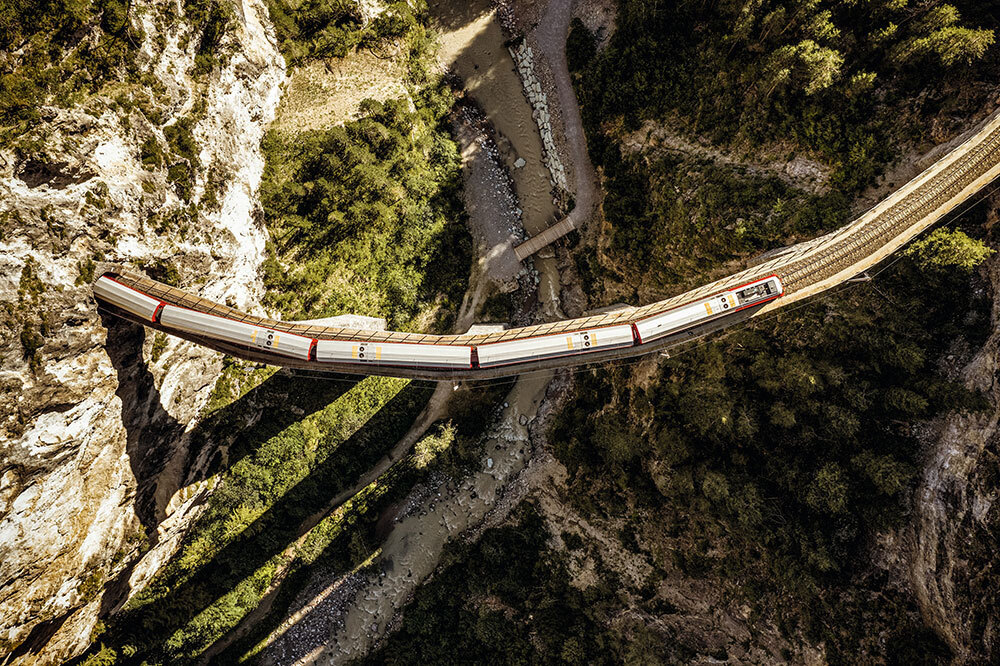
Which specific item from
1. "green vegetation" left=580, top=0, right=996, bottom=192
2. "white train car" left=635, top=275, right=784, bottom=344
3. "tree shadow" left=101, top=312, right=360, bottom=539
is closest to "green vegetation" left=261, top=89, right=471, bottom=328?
"tree shadow" left=101, top=312, right=360, bottom=539

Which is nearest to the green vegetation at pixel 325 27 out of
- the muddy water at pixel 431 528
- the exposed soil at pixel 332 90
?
the exposed soil at pixel 332 90

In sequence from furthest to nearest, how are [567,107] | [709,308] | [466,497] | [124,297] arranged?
[466,497] → [567,107] → [709,308] → [124,297]

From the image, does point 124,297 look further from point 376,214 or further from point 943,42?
point 943,42

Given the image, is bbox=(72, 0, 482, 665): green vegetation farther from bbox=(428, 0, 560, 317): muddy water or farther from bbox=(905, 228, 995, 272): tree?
bbox=(905, 228, 995, 272): tree

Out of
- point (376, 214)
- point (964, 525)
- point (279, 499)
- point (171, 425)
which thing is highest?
point (376, 214)

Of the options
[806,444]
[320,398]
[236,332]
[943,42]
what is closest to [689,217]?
[943,42]

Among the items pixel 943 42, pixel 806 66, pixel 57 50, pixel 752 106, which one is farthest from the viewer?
pixel 752 106
